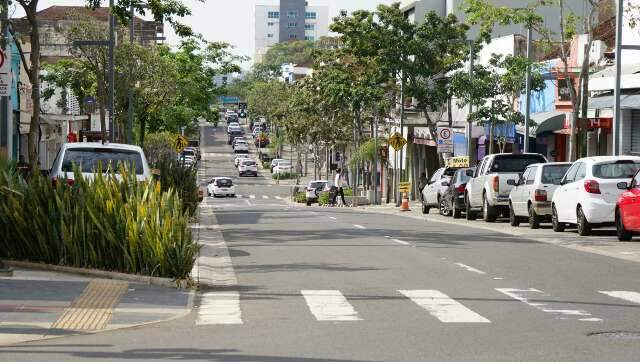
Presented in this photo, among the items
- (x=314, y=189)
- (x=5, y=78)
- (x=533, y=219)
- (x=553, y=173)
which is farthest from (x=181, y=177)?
(x=314, y=189)

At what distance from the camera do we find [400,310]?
44.6ft

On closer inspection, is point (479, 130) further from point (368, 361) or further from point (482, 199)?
point (368, 361)

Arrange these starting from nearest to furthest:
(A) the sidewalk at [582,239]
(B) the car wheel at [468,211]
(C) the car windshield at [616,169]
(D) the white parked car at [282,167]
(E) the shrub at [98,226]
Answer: (E) the shrub at [98,226]
(A) the sidewalk at [582,239]
(C) the car windshield at [616,169]
(B) the car wheel at [468,211]
(D) the white parked car at [282,167]

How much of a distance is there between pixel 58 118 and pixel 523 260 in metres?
51.0

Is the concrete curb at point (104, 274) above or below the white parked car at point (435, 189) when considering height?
below

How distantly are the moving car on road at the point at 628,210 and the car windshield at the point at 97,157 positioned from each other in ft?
30.8

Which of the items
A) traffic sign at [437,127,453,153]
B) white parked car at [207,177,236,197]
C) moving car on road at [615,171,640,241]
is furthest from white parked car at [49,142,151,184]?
white parked car at [207,177,236,197]

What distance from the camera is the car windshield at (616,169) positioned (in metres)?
27.4

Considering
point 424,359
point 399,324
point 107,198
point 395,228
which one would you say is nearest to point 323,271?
point 107,198

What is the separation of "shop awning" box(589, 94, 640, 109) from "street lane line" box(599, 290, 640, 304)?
23533 mm

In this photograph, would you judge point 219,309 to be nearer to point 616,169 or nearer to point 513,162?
point 616,169

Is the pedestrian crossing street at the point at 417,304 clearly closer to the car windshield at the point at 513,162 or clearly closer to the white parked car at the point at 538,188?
the white parked car at the point at 538,188

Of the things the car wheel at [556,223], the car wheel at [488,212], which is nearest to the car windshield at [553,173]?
the car wheel at [556,223]

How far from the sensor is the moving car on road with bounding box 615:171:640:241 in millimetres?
24547
